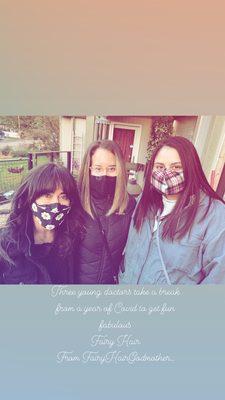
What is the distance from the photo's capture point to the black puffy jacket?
2.46 ft

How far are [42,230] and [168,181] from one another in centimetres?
38

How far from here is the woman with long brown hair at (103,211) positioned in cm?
70

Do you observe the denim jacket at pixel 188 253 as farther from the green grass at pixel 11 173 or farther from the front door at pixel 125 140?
the green grass at pixel 11 173

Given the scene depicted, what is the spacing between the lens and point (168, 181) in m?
0.70

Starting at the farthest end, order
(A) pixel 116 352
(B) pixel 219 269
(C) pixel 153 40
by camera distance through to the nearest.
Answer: (A) pixel 116 352, (B) pixel 219 269, (C) pixel 153 40

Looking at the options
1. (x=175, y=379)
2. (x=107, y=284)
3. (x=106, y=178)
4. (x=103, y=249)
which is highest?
(x=106, y=178)

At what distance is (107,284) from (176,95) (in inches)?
21.7

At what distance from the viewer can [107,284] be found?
79cm

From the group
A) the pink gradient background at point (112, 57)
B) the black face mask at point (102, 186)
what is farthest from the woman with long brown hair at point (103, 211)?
the pink gradient background at point (112, 57)

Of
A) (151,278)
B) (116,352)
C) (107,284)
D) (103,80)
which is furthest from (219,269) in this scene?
(103,80)

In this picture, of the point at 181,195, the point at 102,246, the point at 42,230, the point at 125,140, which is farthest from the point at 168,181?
the point at 42,230

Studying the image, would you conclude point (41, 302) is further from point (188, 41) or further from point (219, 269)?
point (188, 41)

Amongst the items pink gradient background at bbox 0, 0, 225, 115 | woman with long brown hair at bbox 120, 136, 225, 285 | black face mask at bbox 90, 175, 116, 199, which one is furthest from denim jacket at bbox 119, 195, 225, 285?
pink gradient background at bbox 0, 0, 225, 115

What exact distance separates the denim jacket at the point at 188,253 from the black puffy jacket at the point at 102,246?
1.1 inches
